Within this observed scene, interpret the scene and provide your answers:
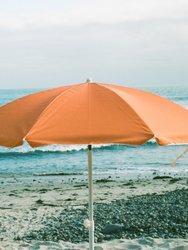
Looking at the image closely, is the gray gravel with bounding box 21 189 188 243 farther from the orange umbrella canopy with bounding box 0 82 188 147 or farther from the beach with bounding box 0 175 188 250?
the orange umbrella canopy with bounding box 0 82 188 147

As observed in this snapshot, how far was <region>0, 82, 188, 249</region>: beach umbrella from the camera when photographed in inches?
174

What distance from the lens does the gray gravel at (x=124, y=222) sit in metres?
8.97

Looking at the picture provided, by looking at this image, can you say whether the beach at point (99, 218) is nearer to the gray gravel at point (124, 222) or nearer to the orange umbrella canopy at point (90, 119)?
the gray gravel at point (124, 222)

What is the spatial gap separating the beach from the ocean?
14.6 feet

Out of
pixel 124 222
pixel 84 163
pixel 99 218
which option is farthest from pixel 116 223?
pixel 84 163

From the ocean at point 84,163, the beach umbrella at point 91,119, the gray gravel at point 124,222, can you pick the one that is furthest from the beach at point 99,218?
the ocean at point 84,163

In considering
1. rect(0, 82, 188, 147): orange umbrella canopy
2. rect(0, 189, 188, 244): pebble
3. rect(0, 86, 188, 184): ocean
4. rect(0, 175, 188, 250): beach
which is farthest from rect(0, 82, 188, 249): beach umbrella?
rect(0, 86, 188, 184): ocean

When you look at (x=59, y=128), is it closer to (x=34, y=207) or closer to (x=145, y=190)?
(x=34, y=207)

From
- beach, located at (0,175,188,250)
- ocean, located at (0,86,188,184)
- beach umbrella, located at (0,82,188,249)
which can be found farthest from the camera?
ocean, located at (0,86,188,184)

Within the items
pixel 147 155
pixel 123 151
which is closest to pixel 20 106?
pixel 147 155

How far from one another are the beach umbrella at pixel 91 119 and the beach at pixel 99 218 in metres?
3.64

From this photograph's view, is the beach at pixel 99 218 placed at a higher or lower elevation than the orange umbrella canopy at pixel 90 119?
lower

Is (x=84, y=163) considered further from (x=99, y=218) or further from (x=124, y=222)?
(x=124, y=222)

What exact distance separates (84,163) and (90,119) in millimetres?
21050
